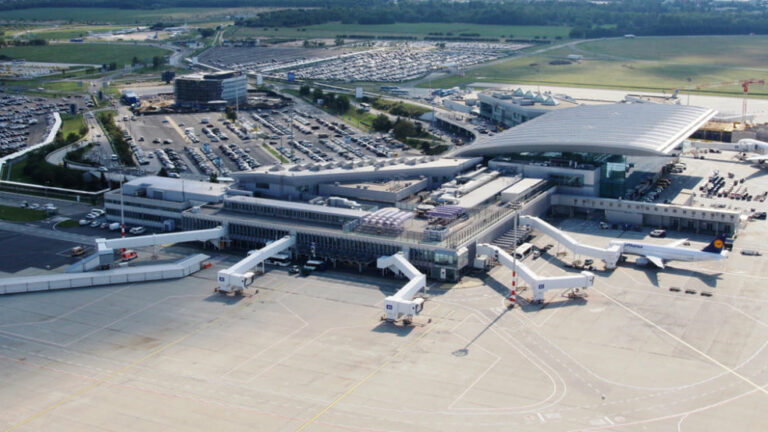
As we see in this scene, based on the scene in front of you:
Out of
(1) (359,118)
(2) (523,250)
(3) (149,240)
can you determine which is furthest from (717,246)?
(1) (359,118)

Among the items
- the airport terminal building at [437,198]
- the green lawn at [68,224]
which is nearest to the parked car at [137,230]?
the airport terminal building at [437,198]

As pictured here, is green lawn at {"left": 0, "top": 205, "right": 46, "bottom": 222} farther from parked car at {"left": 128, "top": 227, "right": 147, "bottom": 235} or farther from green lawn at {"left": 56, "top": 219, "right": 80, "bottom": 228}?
parked car at {"left": 128, "top": 227, "right": 147, "bottom": 235}

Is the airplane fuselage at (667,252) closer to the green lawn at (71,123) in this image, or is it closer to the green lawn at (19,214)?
the green lawn at (19,214)

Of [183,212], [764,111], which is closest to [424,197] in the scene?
[183,212]

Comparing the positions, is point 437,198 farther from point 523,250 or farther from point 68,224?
point 68,224

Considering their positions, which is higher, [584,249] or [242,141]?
[242,141]

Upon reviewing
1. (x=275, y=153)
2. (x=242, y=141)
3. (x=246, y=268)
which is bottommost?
(x=246, y=268)

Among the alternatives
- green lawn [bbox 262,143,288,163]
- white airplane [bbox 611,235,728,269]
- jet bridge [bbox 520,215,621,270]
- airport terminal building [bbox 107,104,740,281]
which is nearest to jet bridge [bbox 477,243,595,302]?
jet bridge [bbox 520,215,621,270]
